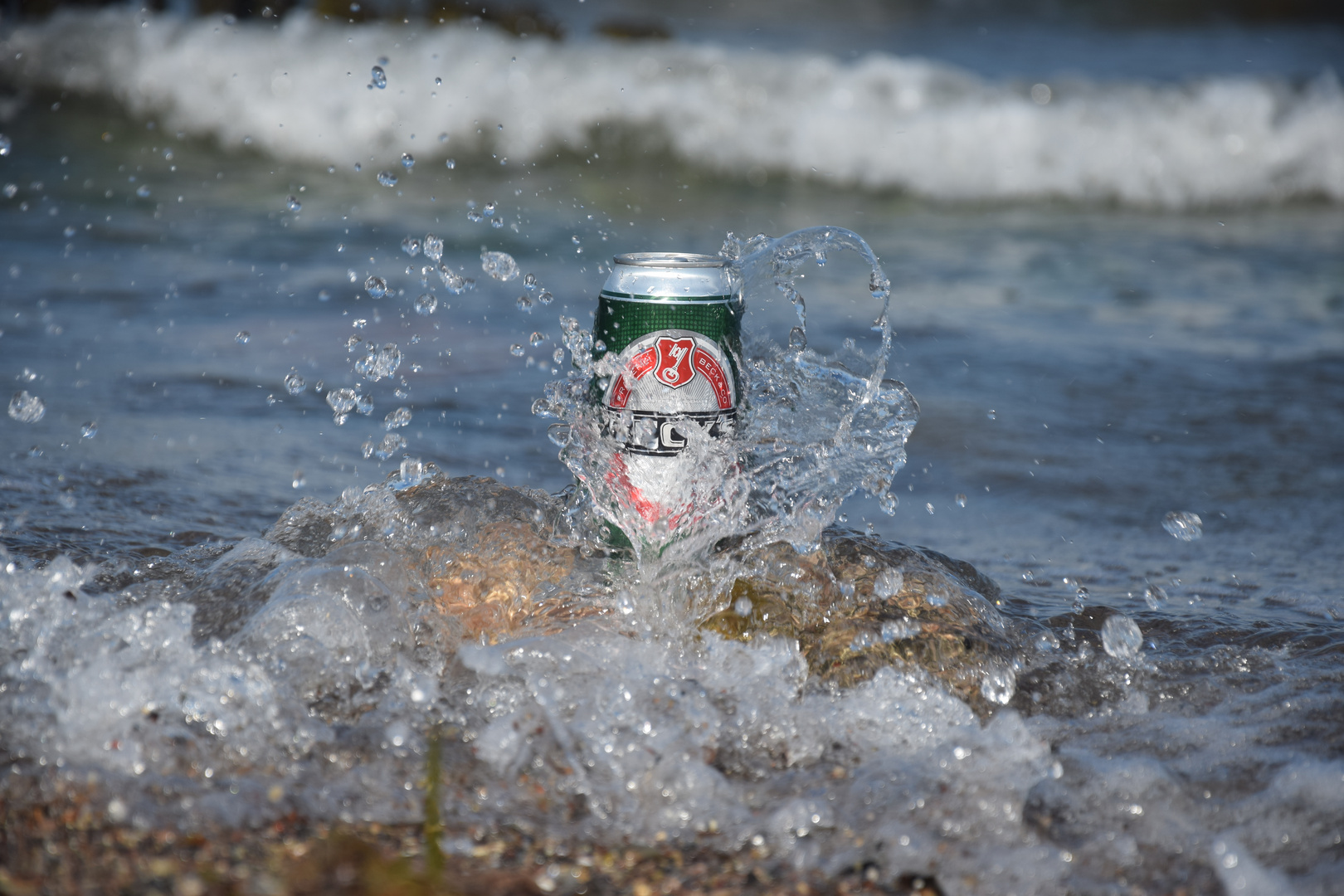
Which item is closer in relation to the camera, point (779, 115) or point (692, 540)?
point (692, 540)

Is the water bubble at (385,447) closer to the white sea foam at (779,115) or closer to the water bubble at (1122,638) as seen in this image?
the water bubble at (1122,638)

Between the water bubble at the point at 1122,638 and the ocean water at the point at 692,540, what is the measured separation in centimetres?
1

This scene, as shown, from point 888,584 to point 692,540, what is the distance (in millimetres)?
352

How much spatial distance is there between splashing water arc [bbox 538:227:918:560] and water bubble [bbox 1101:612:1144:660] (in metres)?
0.50

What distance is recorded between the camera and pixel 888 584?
2.05 metres

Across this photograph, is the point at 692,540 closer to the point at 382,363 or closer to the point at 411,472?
the point at 411,472

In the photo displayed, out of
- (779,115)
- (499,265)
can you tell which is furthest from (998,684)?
(779,115)

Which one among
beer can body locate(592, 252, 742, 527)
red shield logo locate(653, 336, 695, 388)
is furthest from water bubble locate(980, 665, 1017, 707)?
red shield logo locate(653, 336, 695, 388)

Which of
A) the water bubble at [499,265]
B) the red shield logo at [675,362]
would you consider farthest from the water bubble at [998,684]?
the water bubble at [499,265]

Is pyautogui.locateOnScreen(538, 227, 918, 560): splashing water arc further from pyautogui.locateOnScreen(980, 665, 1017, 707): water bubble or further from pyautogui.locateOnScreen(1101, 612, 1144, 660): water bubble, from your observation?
pyautogui.locateOnScreen(1101, 612, 1144, 660): water bubble

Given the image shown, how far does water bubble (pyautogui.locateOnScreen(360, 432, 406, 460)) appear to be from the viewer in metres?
2.64

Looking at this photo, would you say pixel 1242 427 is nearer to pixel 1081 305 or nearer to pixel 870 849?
pixel 1081 305

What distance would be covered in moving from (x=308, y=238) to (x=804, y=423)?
12.6 feet

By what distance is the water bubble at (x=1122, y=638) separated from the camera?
6.59ft
